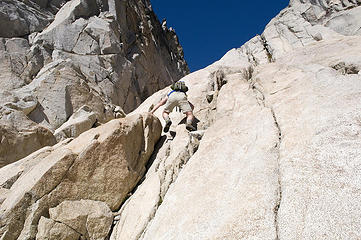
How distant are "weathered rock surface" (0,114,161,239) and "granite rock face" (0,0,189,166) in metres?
7.98

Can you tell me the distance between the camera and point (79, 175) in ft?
25.7

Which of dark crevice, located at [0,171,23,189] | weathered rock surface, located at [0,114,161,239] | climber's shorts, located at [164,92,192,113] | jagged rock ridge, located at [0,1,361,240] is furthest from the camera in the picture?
climber's shorts, located at [164,92,192,113]

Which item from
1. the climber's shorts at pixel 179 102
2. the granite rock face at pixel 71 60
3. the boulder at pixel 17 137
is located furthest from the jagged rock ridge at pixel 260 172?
the granite rock face at pixel 71 60

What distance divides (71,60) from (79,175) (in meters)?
20.9

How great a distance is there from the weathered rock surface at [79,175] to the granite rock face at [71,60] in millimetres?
7982

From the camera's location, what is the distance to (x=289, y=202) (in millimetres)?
4609

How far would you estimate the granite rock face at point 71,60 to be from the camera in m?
19.9

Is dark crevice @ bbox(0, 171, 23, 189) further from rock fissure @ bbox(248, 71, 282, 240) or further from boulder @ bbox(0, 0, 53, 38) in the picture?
boulder @ bbox(0, 0, 53, 38)

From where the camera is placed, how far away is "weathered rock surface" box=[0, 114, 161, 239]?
6805mm

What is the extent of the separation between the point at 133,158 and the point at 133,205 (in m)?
2.04

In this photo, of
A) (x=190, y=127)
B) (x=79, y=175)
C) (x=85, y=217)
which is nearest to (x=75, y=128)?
(x=79, y=175)

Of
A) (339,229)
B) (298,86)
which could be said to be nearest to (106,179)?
(339,229)

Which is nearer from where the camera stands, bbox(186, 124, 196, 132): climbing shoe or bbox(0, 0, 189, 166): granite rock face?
bbox(186, 124, 196, 132): climbing shoe

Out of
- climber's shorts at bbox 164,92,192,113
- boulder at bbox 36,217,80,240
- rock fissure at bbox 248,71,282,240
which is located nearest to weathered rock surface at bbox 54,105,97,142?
climber's shorts at bbox 164,92,192,113
